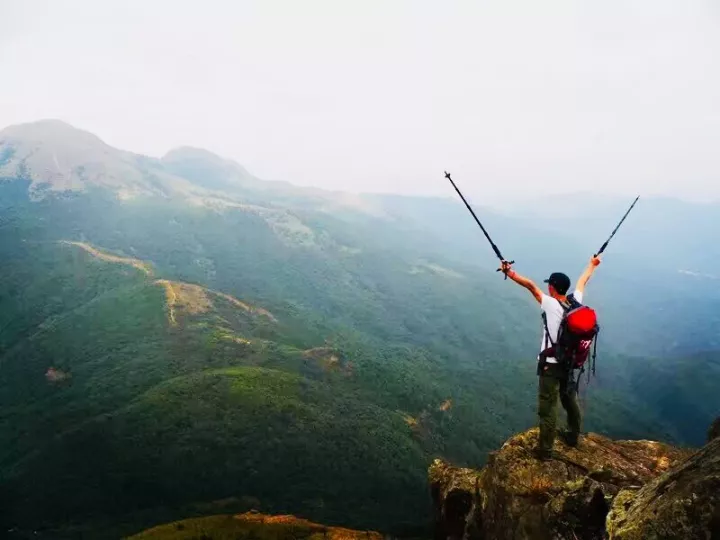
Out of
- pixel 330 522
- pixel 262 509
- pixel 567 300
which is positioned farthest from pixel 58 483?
pixel 567 300

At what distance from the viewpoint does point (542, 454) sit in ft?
54.9

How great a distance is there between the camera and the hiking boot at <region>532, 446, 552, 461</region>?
54.4ft

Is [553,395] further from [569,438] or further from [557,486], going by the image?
[569,438]

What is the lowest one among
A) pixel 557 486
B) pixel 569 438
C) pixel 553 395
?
pixel 557 486

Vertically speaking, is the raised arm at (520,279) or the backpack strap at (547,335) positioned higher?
the raised arm at (520,279)

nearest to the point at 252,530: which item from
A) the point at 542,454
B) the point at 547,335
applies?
the point at 542,454

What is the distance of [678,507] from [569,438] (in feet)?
25.5

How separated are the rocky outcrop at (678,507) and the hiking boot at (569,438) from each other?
5749mm

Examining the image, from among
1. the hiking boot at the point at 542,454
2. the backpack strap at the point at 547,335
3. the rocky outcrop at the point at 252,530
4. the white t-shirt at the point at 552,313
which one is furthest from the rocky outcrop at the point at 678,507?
the rocky outcrop at the point at 252,530

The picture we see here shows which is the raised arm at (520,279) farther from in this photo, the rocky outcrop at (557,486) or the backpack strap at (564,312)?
the rocky outcrop at (557,486)

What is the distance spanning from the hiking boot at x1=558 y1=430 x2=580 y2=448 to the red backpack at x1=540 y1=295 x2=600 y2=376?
3994 millimetres

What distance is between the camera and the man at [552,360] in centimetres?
1359

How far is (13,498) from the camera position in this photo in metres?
133

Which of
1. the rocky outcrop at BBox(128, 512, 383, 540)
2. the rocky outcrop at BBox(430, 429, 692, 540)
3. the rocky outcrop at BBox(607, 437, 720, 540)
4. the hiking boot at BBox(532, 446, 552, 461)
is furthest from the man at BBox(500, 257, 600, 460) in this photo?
the rocky outcrop at BBox(128, 512, 383, 540)
